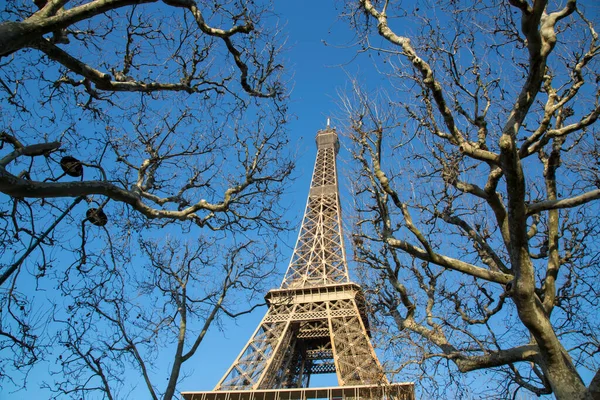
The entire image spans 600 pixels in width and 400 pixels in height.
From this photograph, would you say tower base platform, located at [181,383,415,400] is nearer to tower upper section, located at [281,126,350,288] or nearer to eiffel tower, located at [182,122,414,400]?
eiffel tower, located at [182,122,414,400]

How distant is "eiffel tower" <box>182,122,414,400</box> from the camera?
25.2m

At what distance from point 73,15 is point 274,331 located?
28.3m

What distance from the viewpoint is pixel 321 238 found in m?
39.8

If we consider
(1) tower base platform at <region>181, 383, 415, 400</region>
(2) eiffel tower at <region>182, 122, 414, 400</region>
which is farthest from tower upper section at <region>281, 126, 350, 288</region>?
(1) tower base platform at <region>181, 383, 415, 400</region>

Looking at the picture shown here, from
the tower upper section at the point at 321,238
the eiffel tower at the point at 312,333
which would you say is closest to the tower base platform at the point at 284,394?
the eiffel tower at the point at 312,333

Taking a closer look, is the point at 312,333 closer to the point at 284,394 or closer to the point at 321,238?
the point at 284,394

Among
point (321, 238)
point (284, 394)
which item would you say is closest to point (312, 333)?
point (284, 394)

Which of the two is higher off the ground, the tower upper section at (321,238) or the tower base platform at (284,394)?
the tower upper section at (321,238)

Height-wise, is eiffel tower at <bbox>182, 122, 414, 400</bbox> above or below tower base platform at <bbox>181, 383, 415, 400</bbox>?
above

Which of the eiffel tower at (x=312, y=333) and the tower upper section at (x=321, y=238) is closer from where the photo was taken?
the eiffel tower at (x=312, y=333)

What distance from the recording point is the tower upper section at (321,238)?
116ft

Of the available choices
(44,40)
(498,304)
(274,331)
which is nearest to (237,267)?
(498,304)

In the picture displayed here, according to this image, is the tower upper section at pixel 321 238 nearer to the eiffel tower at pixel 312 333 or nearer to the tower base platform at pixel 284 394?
the eiffel tower at pixel 312 333

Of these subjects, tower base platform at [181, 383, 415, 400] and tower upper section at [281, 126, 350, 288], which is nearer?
tower base platform at [181, 383, 415, 400]
